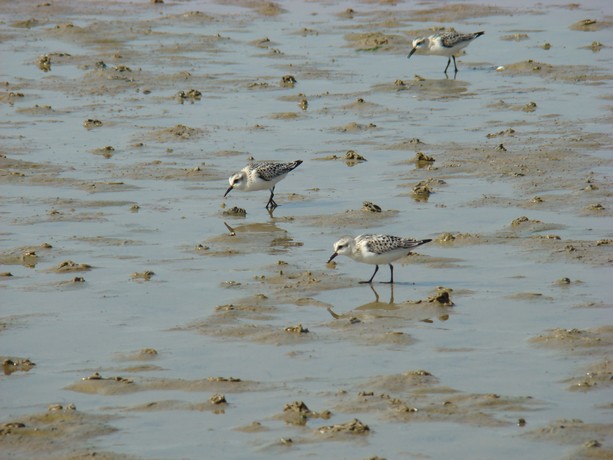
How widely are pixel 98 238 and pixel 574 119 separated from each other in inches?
417

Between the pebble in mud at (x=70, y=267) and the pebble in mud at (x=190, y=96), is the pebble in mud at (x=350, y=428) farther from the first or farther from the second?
the pebble in mud at (x=190, y=96)

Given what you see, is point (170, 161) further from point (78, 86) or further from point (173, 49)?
point (173, 49)

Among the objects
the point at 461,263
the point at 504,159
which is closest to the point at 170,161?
the point at 504,159

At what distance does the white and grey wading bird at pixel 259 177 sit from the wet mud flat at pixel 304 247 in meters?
0.43

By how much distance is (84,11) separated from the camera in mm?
37281

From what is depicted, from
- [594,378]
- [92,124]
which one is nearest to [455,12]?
[92,124]

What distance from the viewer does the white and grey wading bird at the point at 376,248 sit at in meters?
15.9

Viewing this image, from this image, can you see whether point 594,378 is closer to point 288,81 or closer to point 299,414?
Result: point 299,414

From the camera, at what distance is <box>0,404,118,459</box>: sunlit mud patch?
1120 centimetres

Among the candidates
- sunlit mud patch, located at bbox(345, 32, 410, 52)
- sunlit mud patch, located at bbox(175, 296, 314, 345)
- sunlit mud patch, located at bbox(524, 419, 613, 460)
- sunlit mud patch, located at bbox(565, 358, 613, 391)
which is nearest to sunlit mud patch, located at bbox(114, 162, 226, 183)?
sunlit mud patch, located at bbox(175, 296, 314, 345)

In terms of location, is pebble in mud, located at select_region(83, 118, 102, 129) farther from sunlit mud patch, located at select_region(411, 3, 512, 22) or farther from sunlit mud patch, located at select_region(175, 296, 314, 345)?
sunlit mud patch, located at select_region(411, 3, 512, 22)

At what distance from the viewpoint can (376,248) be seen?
1587cm

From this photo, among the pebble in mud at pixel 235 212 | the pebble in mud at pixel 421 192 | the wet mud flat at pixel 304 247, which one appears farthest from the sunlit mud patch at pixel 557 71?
the pebble in mud at pixel 235 212

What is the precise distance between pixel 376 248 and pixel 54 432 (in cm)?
563
